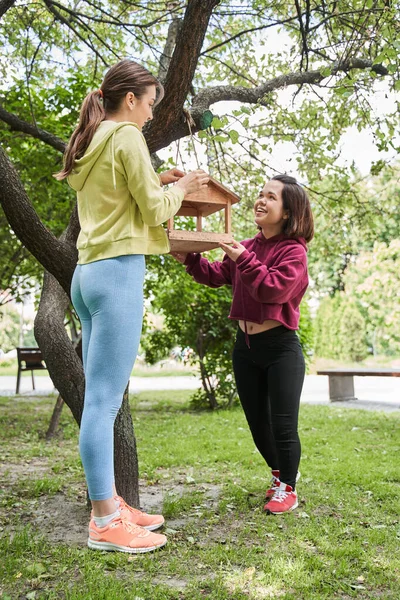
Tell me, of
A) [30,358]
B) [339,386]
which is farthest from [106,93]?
[30,358]

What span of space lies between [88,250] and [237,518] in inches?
72.5

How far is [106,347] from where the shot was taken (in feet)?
8.75

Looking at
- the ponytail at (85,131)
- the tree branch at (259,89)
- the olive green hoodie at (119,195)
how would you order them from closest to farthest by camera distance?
the olive green hoodie at (119,195) < the ponytail at (85,131) < the tree branch at (259,89)

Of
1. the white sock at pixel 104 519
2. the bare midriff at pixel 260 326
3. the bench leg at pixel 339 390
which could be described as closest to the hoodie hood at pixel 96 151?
the bare midriff at pixel 260 326

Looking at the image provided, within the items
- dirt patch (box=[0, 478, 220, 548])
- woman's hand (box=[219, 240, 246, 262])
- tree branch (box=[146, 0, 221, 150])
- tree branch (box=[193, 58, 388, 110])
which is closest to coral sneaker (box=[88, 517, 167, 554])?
dirt patch (box=[0, 478, 220, 548])

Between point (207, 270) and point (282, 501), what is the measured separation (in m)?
1.46

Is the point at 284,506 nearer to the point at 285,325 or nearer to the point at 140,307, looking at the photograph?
the point at 285,325

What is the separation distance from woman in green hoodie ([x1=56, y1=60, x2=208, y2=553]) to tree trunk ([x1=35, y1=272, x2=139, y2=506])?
577 mm

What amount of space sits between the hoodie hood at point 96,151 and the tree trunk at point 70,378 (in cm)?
119

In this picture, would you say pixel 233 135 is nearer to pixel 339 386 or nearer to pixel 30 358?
pixel 339 386

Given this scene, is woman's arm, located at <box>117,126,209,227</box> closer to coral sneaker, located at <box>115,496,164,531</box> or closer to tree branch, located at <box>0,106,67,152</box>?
coral sneaker, located at <box>115,496,164,531</box>

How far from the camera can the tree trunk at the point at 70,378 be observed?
3.42 metres

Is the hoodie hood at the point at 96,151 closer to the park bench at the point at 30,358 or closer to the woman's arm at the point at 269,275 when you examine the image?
the woman's arm at the point at 269,275

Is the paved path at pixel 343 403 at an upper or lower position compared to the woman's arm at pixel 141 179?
lower
